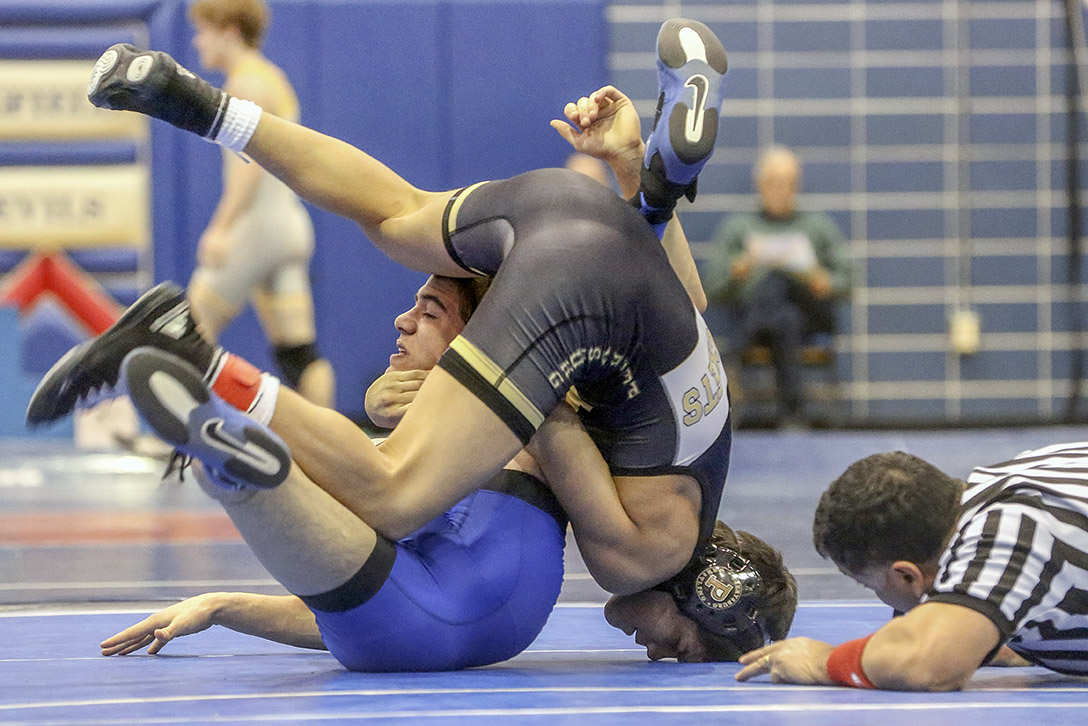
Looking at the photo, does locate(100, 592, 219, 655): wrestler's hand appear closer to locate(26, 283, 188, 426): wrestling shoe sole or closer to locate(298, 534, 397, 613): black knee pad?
locate(298, 534, 397, 613): black knee pad

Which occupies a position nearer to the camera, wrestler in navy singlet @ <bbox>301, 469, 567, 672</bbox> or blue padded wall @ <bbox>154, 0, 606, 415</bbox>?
wrestler in navy singlet @ <bbox>301, 469, 567, 672</bbox>

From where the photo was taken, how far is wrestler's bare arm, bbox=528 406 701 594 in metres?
2.33

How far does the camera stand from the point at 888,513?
2.13 metres

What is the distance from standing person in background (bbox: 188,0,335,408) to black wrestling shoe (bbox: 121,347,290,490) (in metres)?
3.85

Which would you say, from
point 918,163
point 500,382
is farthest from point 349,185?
point 918,163

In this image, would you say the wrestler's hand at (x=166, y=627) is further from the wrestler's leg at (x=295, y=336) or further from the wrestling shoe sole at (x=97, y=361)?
the wrestler's leg at (x=295, y=336)

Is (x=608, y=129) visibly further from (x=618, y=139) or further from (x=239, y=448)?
(x=239, y=448)

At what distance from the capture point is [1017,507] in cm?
201

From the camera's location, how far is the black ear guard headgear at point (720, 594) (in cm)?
246

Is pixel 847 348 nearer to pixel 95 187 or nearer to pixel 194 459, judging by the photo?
pixel 95 187

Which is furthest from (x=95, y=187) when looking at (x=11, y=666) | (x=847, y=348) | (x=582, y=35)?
(x=11, y=666)

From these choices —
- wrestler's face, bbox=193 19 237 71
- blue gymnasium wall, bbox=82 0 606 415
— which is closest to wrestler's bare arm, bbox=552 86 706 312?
wrestler's face, bbox=193 19 237 71

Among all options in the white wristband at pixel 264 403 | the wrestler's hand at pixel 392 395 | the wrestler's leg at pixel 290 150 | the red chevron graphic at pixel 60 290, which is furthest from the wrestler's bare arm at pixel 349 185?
the red chevron graphic at pixel 60 290

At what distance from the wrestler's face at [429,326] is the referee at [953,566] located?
78 centimetres
